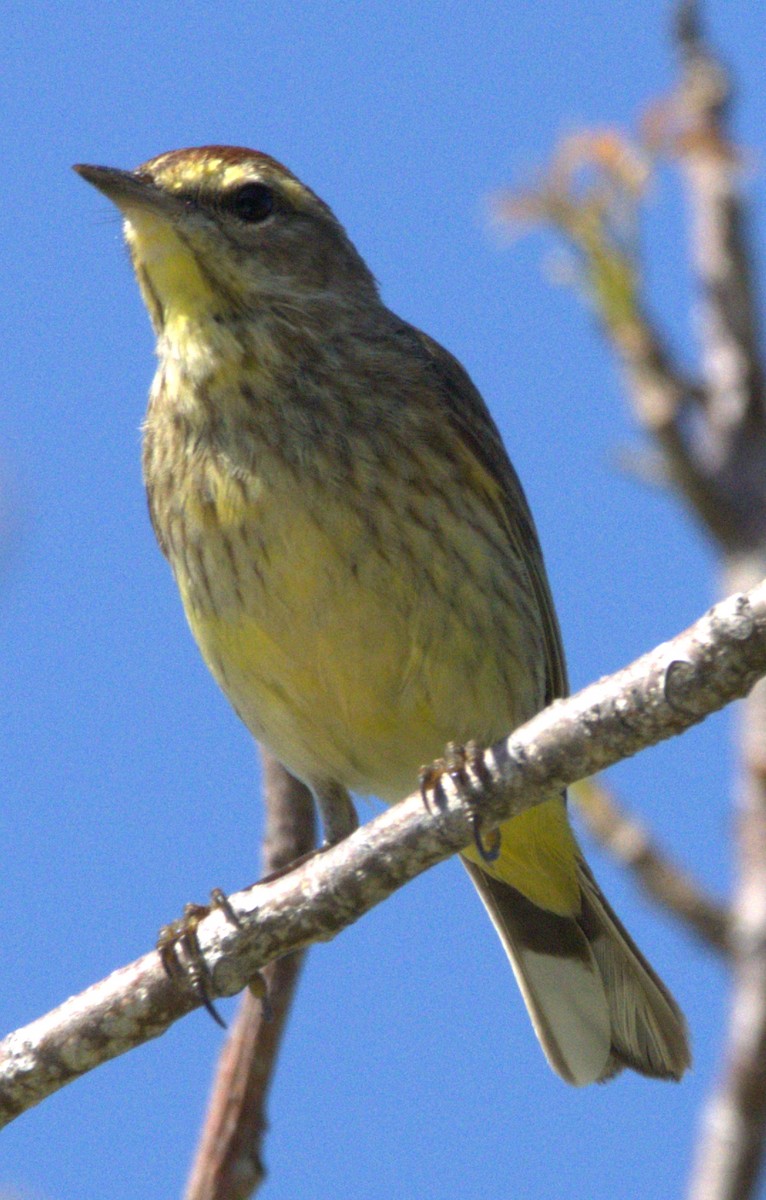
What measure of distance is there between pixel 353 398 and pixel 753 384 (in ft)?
4.55

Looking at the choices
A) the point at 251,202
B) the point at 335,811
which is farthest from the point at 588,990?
the point at 251,202

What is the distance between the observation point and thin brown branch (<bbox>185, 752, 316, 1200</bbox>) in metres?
4.57

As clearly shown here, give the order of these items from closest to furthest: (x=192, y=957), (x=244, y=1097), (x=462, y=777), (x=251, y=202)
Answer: (x=462, y=777), (x=192, y=957), (x=244, y=1097), (x=251, y=202)

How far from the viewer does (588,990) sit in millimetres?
6113

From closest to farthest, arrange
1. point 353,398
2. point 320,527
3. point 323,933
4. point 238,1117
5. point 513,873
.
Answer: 1. point 323,933
2. point 238,1117
3. point 320,527
4. point 353,398
5. point 513,873

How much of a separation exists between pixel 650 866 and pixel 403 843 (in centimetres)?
112

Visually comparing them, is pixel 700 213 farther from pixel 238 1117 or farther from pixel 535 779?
pixel 238 1117

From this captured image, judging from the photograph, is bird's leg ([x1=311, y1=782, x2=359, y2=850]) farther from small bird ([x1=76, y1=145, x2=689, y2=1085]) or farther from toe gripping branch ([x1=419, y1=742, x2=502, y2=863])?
toe gripping branch ([x1=419, y1=742, x2=502, y2=863])

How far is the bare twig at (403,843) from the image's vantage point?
3.41 meters

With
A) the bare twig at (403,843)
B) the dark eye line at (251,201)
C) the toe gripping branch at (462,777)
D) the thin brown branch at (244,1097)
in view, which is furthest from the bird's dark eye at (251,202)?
the bare twig at (403,843)

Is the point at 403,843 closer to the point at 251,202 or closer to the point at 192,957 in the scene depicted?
the point at 192,957

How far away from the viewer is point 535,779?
152 inches

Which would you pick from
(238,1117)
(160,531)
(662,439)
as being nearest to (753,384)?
(662,439)

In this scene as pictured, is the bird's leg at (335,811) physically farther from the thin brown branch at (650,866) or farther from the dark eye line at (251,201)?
the dark eye line at (251,201)
